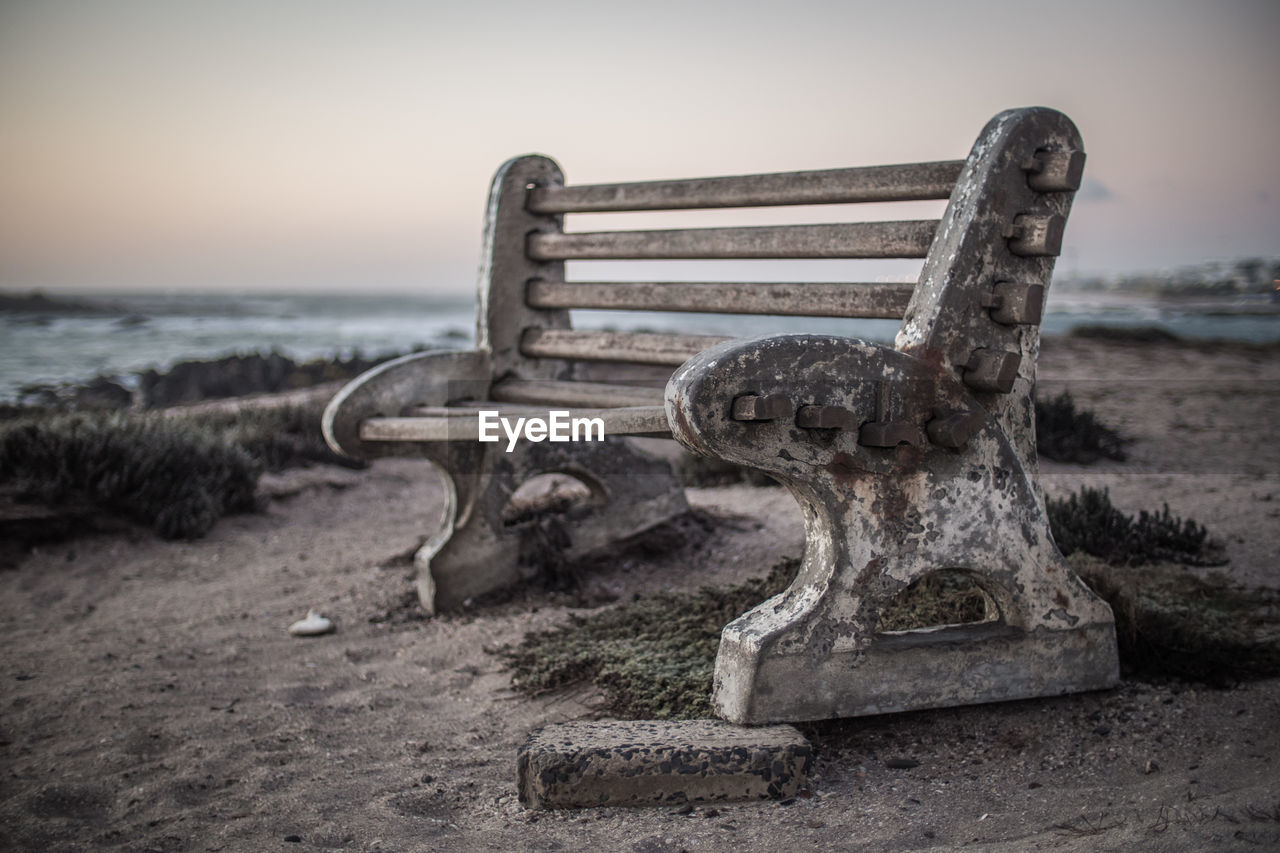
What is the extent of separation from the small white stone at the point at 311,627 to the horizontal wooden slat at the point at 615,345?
1523 mm

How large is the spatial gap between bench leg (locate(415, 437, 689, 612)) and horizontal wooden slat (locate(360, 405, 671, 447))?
33cm

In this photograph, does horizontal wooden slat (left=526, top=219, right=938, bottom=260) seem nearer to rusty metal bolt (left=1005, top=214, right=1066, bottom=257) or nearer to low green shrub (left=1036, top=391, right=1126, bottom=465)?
rusty metal bolt (left=1005, top=214, right=1066, bottom=257)

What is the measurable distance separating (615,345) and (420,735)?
1757 mm

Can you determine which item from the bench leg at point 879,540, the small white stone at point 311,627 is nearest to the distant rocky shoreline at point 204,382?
the small white stone at point 311,627

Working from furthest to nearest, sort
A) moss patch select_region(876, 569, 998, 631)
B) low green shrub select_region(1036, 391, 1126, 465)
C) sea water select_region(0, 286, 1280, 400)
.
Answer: sea water select_region(0, 286, 1280, 400) → low green shrub select_region(1036, 391, 1126, 465) → moss patch select_region(876, 569, 998, 631)

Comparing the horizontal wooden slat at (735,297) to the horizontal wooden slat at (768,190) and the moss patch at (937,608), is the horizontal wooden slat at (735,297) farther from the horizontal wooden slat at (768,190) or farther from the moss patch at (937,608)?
the moss patch at (937,608)

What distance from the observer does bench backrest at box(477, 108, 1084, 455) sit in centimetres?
265

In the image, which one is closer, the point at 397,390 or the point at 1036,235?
the point at 1036,235

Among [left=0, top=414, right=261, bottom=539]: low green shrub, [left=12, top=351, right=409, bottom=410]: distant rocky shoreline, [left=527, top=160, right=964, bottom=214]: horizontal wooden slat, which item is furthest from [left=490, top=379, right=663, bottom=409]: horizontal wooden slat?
[left=12, top=351, right=409, bottom=410]: distant rocky shoreline

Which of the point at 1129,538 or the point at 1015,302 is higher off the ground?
the point at 1015,302

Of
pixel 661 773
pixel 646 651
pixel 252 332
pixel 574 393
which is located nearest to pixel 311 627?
pixel 574 393

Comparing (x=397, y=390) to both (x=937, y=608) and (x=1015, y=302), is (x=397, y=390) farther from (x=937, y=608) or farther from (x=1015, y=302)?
(x=1015, y=302)

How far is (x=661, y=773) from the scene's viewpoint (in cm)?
235

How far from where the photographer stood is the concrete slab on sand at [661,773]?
2.36 m
